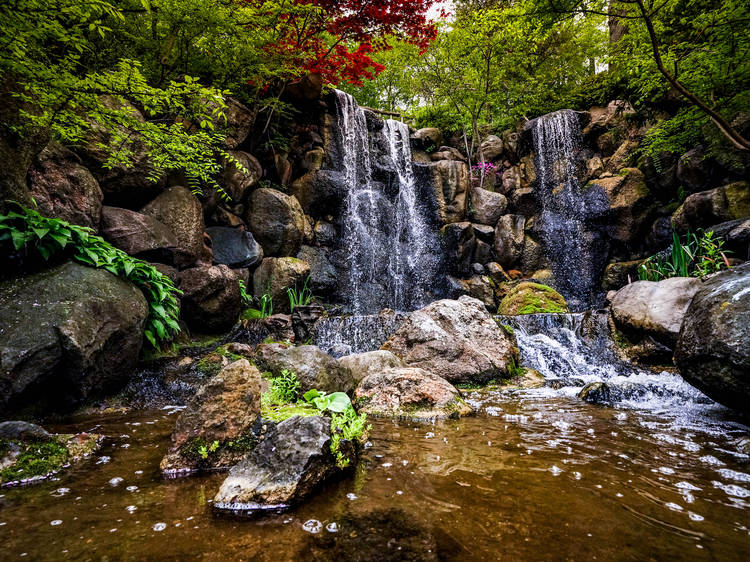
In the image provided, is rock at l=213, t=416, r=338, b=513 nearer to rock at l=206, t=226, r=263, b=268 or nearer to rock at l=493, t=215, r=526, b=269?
→ rock at l=206, t=226, r=263, b=268

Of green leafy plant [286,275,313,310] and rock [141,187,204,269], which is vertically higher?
rock [141,187,204,269]

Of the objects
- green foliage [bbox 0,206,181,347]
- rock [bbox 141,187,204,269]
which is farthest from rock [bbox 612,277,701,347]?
rock [bbox 141,187,204,269]

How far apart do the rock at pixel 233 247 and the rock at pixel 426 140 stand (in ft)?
33.0

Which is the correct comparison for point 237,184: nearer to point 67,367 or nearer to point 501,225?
point 67,367

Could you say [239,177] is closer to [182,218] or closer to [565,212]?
[182,218]

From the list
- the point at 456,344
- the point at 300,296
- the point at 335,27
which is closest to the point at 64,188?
the point at 300,296

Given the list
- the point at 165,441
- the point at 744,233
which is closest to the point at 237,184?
the point at 165,441

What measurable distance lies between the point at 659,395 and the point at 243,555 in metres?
5.71

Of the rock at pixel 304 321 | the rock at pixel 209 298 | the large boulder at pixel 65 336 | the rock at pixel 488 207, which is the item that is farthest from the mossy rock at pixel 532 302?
the large boulder at pixel 65 336

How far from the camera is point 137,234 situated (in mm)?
6961

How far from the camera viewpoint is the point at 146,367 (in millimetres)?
5629

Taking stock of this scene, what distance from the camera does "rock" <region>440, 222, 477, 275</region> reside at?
45.3ft

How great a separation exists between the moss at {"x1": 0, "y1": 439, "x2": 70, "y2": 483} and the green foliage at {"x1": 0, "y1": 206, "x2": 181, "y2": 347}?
9.48 ft

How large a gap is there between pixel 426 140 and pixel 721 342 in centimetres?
1495
